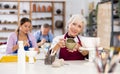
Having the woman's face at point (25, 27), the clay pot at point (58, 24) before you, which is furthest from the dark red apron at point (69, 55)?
the clay pot at point (58, 24)

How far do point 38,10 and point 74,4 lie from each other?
5.33 ft

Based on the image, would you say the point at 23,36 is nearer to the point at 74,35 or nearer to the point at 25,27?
the point at 25,27

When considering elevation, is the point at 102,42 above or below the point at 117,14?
below

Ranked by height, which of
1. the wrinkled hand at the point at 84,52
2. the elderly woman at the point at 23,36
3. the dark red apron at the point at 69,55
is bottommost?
the dark red apron at the point at 69,55

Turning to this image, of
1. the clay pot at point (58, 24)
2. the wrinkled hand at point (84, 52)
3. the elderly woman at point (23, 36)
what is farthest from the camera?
the clay pot at point (58, 24)

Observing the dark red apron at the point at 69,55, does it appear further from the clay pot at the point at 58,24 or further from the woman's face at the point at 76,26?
the clay pot at the point at 58,24

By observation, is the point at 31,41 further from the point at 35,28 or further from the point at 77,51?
the point at 35,28

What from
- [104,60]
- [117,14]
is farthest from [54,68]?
[117,14]

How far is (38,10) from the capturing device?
1048 centimetres

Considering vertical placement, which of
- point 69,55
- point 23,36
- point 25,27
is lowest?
point 69,55

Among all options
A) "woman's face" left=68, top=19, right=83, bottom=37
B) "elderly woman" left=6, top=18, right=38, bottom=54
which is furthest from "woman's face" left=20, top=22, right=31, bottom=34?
"woman's face" left=68, top=19, right=83, bottom=37

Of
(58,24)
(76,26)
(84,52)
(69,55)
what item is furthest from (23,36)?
(58,24)

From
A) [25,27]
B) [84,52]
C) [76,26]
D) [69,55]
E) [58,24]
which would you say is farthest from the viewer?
[58,24]

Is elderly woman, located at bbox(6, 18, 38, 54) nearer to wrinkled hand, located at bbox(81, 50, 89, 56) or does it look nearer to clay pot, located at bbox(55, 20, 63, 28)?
wrinkled hand, located at bbox(81, 50, 89, 56)
